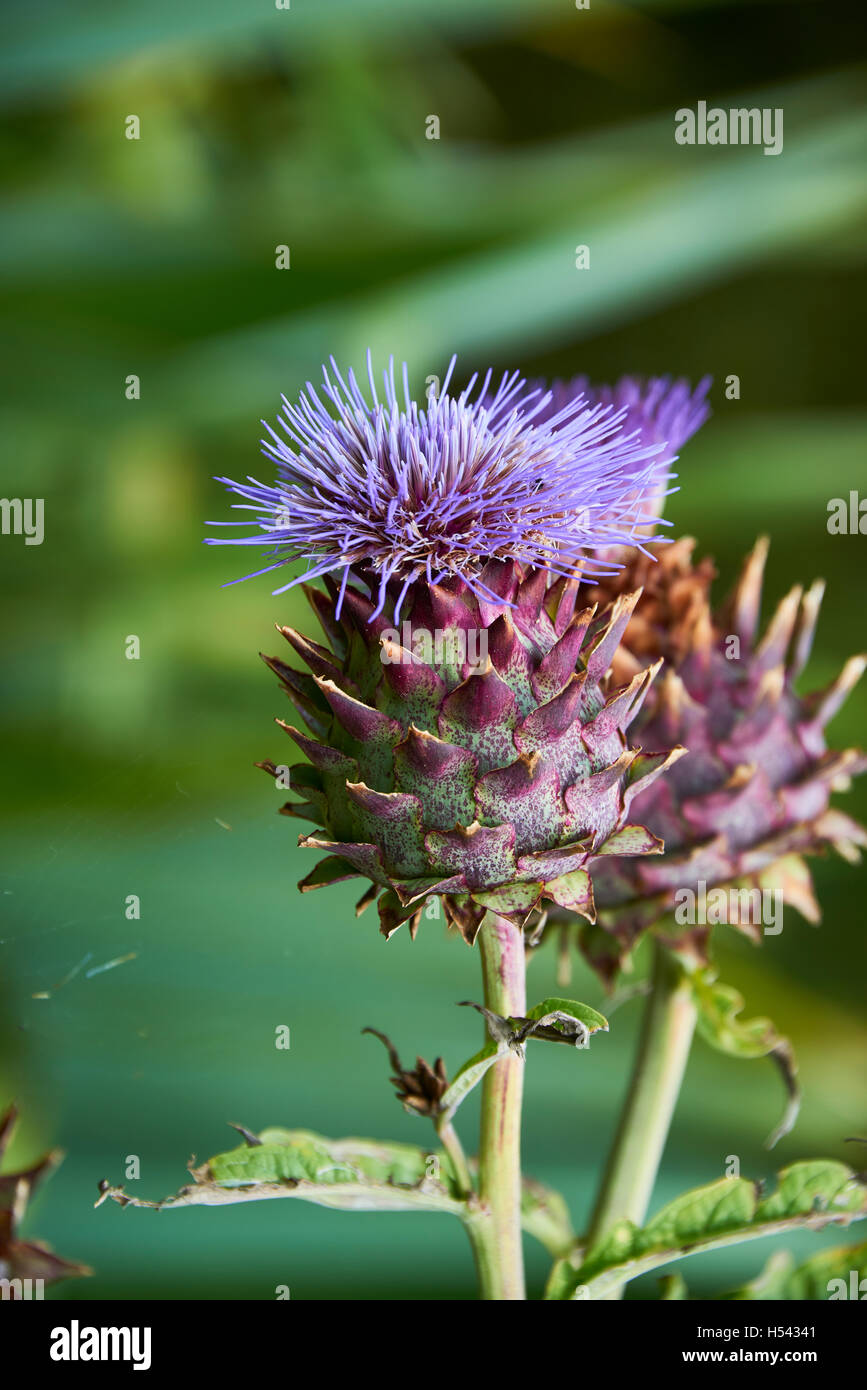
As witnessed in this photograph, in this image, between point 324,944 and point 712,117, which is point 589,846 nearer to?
point 324,944

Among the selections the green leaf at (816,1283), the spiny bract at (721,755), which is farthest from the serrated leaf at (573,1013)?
the green leaf at (816,1283)

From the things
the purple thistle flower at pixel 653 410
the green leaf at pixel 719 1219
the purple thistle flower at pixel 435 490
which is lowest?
the green leaf at pixel 719 1219

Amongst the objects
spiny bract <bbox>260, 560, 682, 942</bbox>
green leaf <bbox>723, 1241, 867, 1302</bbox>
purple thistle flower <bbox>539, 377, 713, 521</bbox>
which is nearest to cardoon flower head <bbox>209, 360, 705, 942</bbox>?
spiny bract <bbox>260, 560, 682, 942</bbox>

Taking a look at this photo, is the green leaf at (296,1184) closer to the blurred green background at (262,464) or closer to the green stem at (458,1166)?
the green stem at (458,1166)

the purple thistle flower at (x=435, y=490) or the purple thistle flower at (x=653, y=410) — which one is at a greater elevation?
the purple thistle flower at (x=653, y=410)

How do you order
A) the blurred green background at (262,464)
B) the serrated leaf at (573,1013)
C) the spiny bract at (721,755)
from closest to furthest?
the serrated leaf at (573,1013), the spiny bract at (721,755), the blurred green background at (262,464)

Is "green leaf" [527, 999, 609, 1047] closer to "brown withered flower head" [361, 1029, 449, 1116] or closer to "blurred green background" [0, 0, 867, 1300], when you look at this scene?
"brown withered flower head" [361, 1029, 449, 1116]
